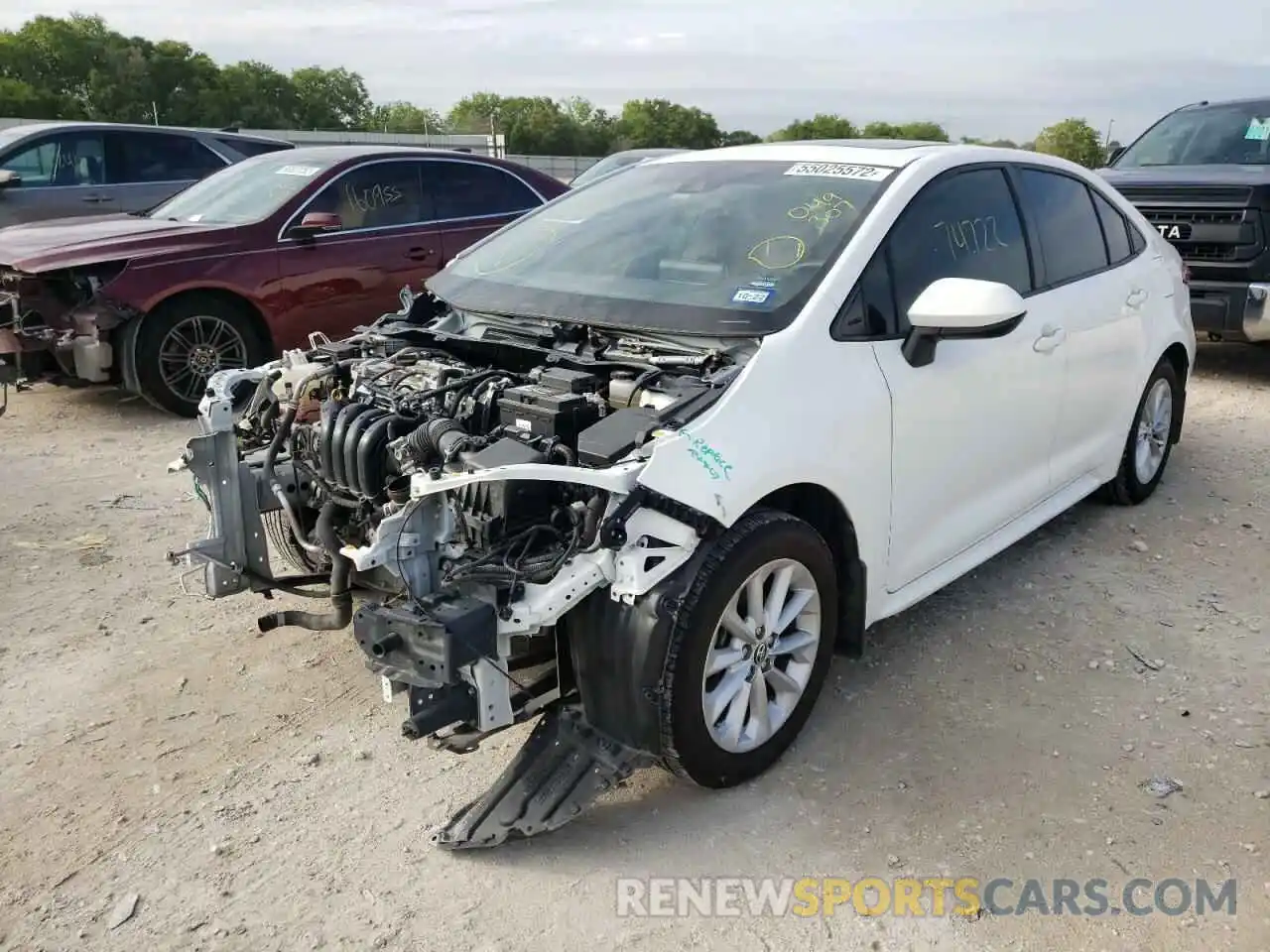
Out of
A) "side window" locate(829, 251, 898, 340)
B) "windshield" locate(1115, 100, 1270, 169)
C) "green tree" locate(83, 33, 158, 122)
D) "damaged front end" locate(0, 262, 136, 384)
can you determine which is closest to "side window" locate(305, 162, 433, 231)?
"damaged front end" locate(0, 262, 136, 384)

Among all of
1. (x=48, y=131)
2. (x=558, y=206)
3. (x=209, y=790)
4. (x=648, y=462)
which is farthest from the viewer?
(x=48, y=131)

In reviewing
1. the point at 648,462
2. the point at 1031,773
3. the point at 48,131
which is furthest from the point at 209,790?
the point at 48,131

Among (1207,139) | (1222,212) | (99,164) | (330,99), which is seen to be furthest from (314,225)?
(330,99)

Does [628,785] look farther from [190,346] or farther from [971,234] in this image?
[190,346]

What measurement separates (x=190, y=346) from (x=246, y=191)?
4.48 feet

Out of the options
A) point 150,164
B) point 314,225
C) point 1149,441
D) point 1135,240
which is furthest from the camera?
point 150,164

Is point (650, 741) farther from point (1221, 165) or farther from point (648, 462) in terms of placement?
point (1221, 165)

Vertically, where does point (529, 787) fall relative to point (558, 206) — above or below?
below

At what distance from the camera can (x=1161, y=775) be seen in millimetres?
3182

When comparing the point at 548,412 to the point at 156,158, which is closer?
the point at 548,412

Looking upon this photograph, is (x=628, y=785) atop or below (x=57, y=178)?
below

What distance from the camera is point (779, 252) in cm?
347

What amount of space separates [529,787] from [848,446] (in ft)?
4.37

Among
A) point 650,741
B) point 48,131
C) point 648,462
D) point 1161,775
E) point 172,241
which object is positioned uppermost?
point 48,131
